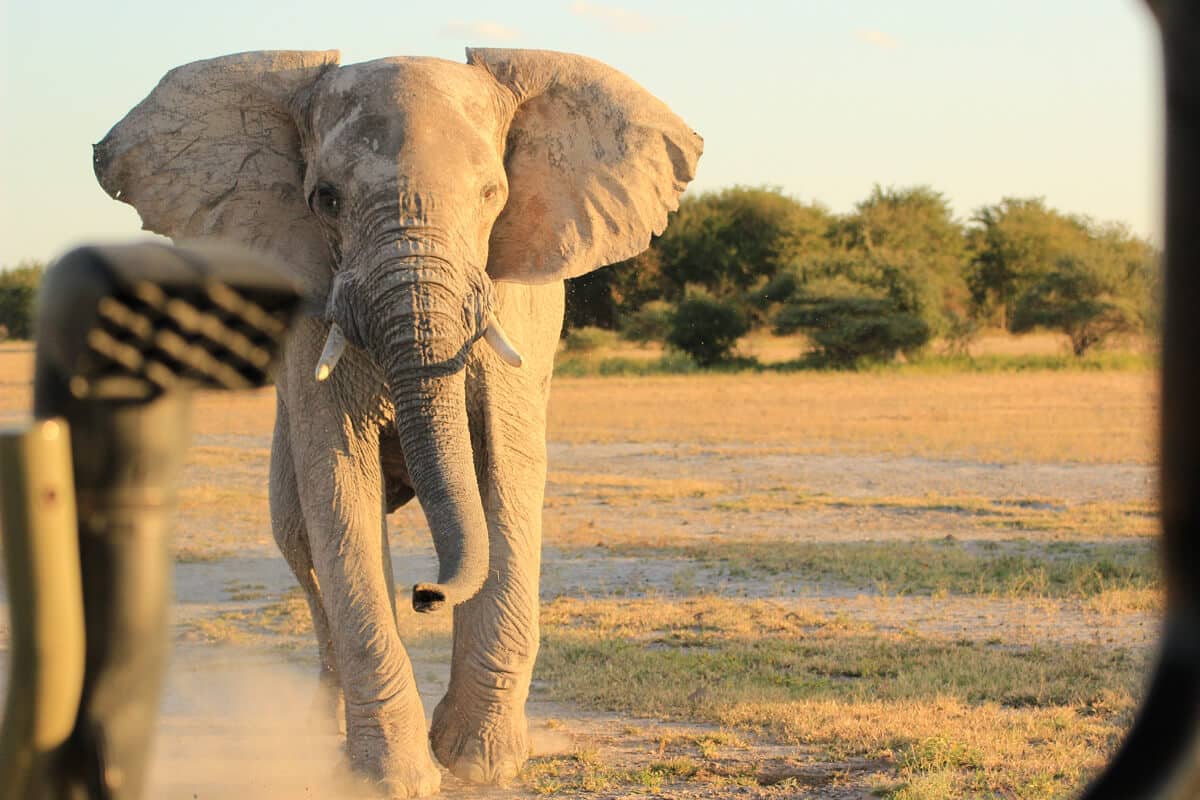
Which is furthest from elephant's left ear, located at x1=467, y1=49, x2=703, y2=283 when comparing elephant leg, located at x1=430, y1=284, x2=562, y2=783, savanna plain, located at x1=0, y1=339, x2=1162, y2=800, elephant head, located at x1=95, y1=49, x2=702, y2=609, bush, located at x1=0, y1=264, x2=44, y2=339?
bush, located at x1=0, y1=264, x2=44, y2=339

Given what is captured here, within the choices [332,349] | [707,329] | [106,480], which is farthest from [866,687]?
[707,329]

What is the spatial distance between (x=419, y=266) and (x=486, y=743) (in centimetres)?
161

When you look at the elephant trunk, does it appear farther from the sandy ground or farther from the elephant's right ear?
the sandy ground

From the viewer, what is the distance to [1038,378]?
98.7 feet

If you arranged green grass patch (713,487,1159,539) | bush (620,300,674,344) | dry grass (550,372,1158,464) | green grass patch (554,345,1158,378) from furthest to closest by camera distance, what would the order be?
bush (620,300,674,344), green grass patch (554,345,1158,378), dry grass (550,372,1158,464), green grass patch (713,487,1159,539)

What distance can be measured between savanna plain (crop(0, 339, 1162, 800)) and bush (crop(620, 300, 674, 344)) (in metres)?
26.0

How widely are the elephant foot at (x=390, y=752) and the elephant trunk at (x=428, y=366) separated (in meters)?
0.64

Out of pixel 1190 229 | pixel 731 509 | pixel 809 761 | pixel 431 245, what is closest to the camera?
pixel 1190 229

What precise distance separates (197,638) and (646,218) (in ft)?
11.3

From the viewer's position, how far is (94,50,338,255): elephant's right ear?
562 cm

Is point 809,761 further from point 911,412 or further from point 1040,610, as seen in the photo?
point 911,412

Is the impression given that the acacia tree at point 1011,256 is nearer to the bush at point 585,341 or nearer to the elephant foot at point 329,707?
the bush at point 585,341

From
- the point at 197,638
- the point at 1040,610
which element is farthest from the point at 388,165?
the point at 1040,610

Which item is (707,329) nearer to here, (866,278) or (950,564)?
(866,278)
